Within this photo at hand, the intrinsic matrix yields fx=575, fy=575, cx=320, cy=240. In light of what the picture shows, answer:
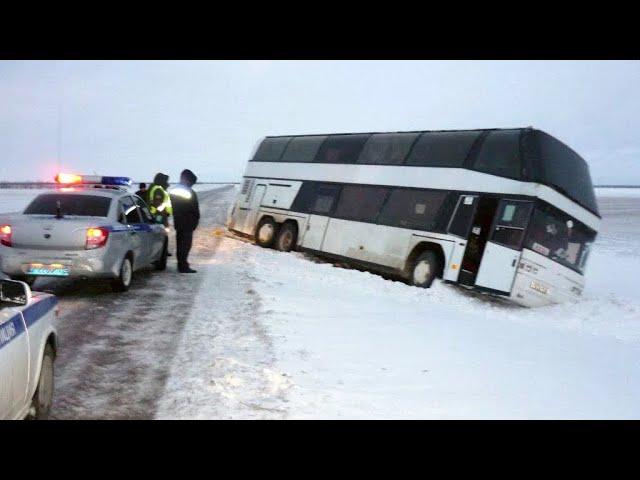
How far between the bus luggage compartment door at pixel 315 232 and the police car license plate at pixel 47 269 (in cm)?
831

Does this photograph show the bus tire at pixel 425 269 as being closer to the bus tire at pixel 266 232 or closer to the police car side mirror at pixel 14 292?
the bus tire at pixel 266 232

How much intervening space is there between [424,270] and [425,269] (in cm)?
3

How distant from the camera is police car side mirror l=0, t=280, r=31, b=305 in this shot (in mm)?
3475

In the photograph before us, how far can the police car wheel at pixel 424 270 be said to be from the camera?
12289 mm

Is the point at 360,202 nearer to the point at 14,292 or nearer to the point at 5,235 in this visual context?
the point at 5,235

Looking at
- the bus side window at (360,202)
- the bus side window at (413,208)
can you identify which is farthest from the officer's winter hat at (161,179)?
the bus side window at (413,208)

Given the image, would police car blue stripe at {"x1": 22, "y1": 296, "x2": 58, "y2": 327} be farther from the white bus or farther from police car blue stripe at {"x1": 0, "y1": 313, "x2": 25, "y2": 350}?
the white bus

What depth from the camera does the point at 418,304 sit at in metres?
10.1

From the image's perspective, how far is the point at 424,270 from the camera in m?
12.6

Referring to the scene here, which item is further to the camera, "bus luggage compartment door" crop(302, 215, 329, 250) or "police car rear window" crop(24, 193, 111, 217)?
"bus luggage compartment door" crop(302, 215, 329, 250)

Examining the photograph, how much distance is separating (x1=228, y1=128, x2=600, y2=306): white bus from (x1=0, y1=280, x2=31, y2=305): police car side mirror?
916cm

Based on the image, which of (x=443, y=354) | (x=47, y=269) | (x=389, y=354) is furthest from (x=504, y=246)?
(x=47, y=269)

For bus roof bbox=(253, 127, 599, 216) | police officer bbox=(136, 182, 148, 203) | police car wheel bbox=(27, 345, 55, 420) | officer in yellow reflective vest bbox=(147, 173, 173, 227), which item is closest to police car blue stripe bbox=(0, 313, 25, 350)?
police car wheel bbox=(27, 345, 55, 420)

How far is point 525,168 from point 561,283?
2.38 meters
